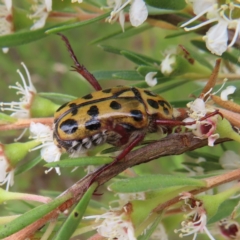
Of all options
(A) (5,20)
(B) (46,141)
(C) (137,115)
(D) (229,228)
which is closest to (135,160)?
(C) (137,115)

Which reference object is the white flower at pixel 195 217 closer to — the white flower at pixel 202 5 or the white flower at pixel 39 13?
the white flower at pixel 202 5

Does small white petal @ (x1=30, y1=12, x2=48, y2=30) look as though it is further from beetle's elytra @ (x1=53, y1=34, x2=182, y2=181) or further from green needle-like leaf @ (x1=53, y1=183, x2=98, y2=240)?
green needle-like leaf @ (x1=53, y1=183, x2=98, y2=240)

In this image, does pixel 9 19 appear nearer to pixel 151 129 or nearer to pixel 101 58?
pixel 151 129

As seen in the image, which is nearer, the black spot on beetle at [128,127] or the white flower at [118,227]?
the white flower at [118,227]

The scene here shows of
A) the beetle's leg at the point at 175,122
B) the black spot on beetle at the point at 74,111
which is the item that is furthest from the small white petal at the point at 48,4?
the beetle's leg at the point at 175,122

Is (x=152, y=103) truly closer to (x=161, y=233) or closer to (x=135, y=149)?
(x=135, y=149)

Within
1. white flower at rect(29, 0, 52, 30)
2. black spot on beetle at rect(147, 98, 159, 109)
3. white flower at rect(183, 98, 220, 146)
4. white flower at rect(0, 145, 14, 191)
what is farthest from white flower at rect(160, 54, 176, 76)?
white flower at rect(0, 145, 14, 191)

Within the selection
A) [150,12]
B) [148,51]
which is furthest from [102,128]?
[148,51]
